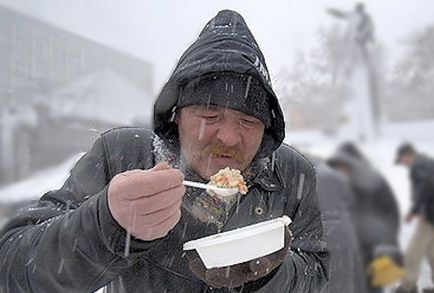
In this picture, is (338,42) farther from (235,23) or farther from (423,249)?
(235,23)

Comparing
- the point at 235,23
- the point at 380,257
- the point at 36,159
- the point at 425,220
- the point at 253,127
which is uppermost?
the point at 235,23

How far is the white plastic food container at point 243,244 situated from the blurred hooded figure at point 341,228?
138 cm

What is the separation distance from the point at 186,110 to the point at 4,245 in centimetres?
44

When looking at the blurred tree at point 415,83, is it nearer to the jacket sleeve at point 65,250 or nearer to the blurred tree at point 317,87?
the blurred tree at point 317,87

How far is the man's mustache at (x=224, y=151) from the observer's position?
119 centimetres

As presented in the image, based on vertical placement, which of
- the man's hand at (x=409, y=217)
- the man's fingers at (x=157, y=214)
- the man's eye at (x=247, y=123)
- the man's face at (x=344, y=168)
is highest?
the man's eye at (x=247, y=123)

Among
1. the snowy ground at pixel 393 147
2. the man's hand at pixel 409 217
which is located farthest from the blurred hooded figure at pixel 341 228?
the man's hand at pixel 409 217

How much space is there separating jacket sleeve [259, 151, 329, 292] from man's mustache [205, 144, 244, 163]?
0.18m

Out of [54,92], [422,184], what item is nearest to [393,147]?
[422,184]

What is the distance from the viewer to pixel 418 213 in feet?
10.3

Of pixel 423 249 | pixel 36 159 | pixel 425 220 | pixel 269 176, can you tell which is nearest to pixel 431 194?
pixel 425 220

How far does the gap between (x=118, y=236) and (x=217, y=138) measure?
1.01 feet

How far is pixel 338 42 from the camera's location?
11.8 ft

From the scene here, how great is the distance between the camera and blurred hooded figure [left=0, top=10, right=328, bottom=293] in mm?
1003
